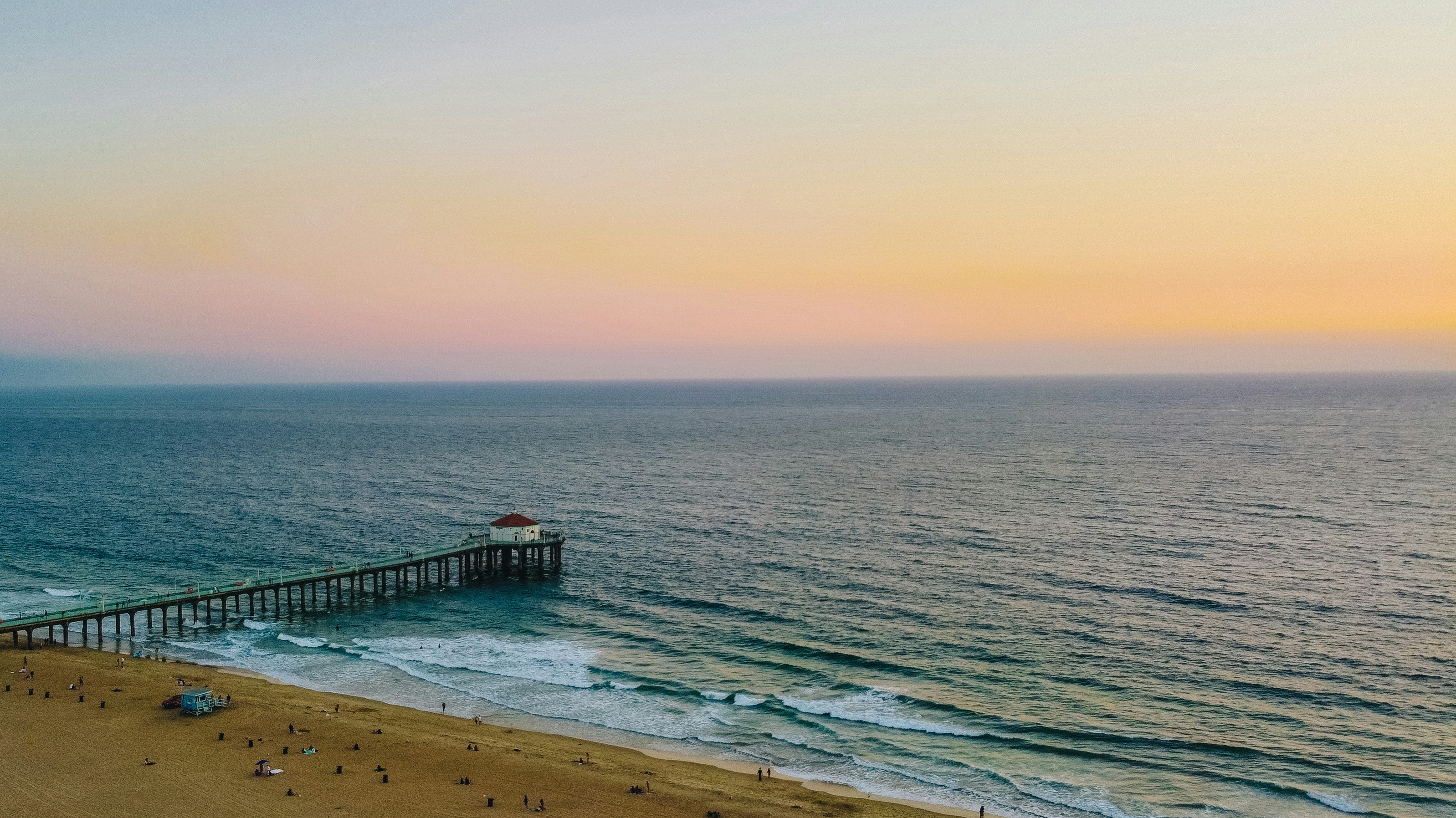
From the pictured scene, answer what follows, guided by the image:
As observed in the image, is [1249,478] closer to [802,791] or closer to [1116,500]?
[1116,500]

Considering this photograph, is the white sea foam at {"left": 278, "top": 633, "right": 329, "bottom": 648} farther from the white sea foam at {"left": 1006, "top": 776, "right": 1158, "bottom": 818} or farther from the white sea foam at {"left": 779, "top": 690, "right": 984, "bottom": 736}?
the white sea foam at {"left": 1006, "top": 776, "right": 1158, "bottom": 818}

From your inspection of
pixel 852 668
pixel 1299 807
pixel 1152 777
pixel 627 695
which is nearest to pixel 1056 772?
pixel 1152 777

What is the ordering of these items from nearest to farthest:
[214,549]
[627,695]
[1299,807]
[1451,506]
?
[1299,807]
[627,695]
[214,549]
[1451,506]

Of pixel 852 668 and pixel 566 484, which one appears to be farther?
pixel 566 484

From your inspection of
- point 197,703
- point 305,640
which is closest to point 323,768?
point 197,703

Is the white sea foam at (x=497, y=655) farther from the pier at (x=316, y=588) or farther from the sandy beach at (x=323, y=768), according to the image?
the pier at (x=316, y=588)

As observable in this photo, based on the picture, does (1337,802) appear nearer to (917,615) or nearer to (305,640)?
(917,615)
